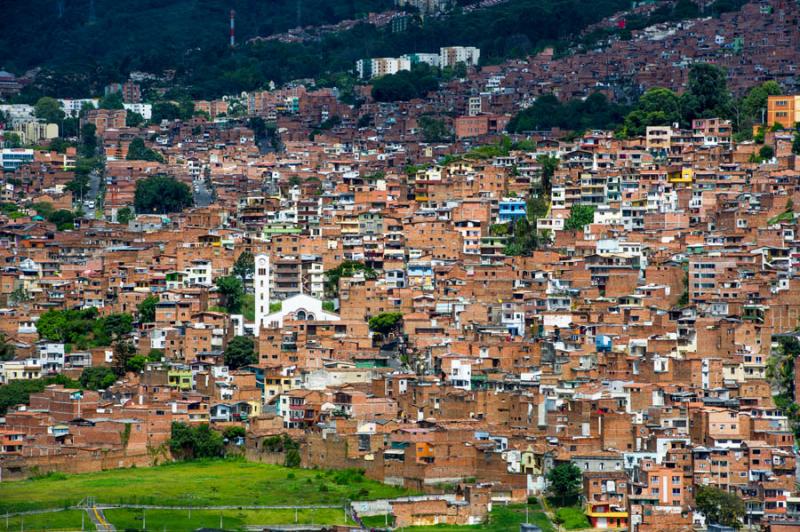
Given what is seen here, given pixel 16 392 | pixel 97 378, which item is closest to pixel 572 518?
pixel 97 378

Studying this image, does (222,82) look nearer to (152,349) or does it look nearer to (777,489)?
(152,349)

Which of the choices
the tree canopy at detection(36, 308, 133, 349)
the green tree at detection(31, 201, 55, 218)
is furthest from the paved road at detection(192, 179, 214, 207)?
the tree canopy at detection(36, 308, 133, 349)

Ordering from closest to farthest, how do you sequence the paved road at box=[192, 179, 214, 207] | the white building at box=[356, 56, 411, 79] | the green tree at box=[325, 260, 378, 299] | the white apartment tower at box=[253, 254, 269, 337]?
the white apartment tower at box=[253, 254, 269, 337] < the green tree at box=[325, 260, 378, 299] < the paved road at box=[192, 179, 214, 207] < the white building at box=[356, 56, 411, 79]

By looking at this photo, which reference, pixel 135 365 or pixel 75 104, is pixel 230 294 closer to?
pixel 135 365

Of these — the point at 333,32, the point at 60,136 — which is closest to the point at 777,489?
the point at 60,136

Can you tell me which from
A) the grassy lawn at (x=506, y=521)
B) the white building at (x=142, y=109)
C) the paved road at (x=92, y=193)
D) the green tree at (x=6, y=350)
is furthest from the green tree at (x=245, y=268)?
the white building at (x=142, y=109)

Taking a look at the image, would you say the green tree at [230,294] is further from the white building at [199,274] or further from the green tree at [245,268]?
the green tree at [245,268]

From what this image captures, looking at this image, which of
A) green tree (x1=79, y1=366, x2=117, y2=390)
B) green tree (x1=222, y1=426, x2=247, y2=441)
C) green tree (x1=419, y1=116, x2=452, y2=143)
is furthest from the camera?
green tree (x1=419, y1=116, x2=452, y2=143)

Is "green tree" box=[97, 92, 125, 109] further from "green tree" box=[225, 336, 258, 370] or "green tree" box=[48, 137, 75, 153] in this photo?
"green tree" box=[225, 336, 258, 370]
